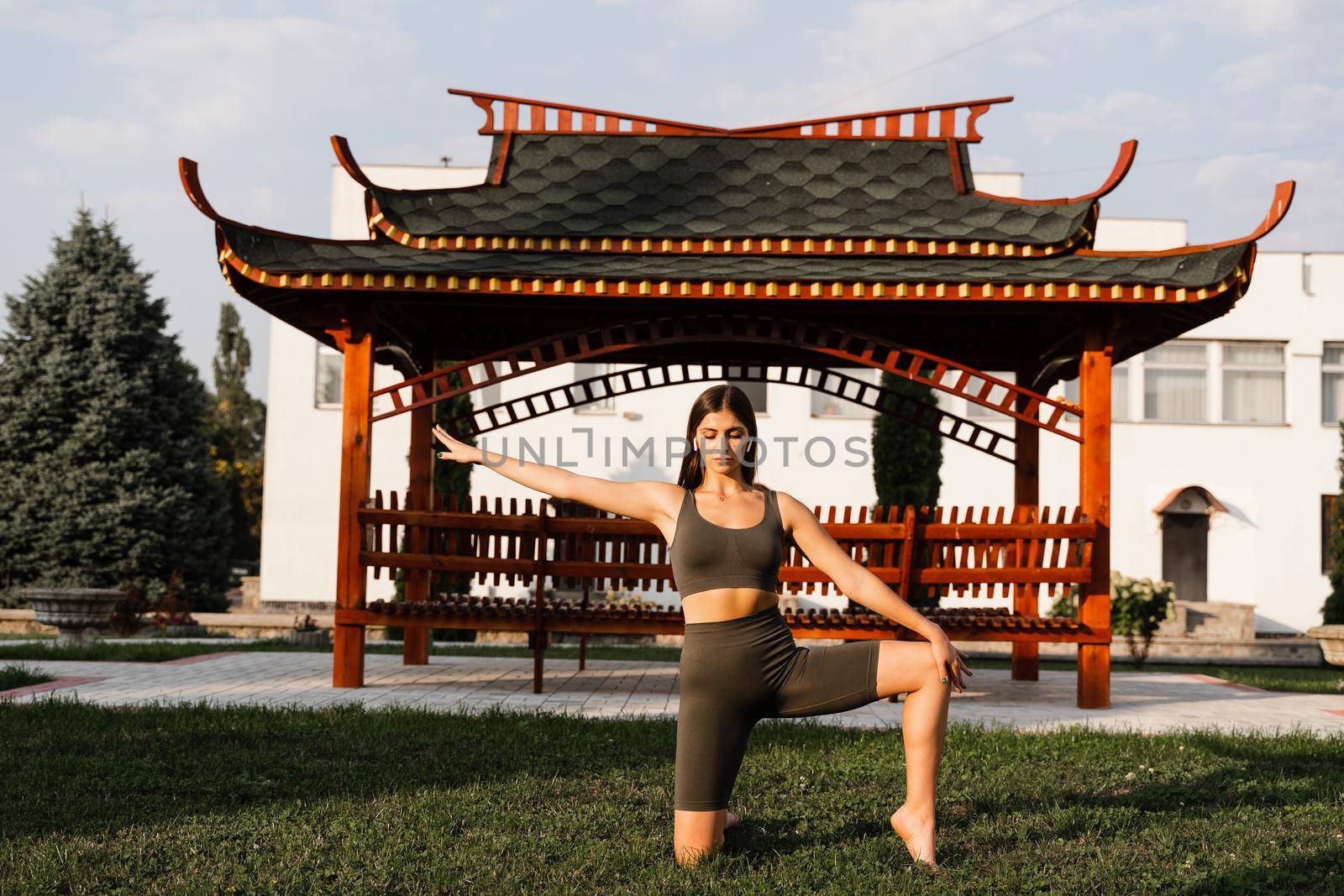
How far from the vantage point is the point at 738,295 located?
360 inches

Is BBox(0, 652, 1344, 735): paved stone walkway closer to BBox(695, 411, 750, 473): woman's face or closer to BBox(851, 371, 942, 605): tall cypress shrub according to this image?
BBox(695, 411, 750, 473): woman's face

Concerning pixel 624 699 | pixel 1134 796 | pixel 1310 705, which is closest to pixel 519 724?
pixel 624 699

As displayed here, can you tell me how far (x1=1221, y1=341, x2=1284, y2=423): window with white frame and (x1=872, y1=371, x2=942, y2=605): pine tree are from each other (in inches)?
313

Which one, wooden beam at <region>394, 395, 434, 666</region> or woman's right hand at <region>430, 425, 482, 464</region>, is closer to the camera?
woman's right hand at <region>430, 425, 482, 464</region>

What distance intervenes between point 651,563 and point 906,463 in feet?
37.9

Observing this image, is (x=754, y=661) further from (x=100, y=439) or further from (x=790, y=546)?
(x=100, y=439)

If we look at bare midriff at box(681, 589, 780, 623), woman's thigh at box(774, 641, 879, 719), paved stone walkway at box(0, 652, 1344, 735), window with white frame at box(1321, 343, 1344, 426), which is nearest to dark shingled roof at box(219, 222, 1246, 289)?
paved stone walkway at box(0, 652, 1344, 735)

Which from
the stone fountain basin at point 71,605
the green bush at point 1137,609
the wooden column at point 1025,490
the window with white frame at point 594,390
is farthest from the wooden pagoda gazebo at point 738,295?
the window with white frame at point 594,390

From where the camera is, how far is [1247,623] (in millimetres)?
21609

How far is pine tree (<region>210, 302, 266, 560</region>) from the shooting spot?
125 feet

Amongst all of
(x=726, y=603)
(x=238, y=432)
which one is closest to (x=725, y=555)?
(x=726, y=603)

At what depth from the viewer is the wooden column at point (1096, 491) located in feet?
31.0

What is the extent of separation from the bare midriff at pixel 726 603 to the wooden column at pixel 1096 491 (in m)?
5.97

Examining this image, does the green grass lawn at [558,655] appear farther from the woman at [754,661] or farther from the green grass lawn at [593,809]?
the woman at [754,661]
